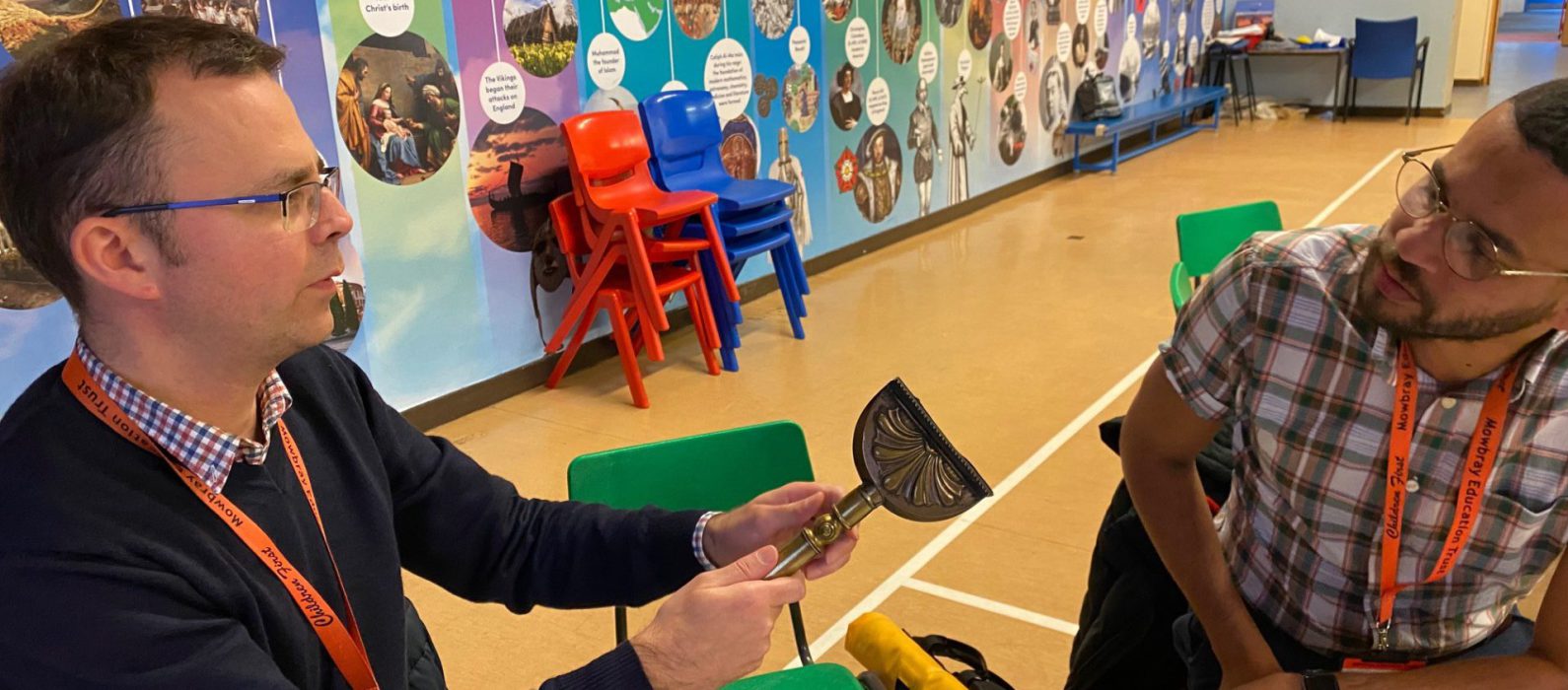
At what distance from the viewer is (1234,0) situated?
1213 centimetres

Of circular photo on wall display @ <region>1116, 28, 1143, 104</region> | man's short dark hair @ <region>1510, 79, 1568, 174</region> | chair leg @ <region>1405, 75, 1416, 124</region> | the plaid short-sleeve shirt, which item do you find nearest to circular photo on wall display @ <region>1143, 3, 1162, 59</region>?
circular photo on wall display @ <region>1116, 28, 1143, 104</region>

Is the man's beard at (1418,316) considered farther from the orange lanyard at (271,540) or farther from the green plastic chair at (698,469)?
the orange lanyard at (271,540)

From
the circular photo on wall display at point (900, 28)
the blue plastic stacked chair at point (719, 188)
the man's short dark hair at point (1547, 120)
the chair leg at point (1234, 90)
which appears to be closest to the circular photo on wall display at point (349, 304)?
the blue plastic stacked chair at point (719, 188)

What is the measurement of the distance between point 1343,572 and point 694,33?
4.05 meters

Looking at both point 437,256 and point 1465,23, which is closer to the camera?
point 437,256

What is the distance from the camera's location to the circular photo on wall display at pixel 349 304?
3.77m

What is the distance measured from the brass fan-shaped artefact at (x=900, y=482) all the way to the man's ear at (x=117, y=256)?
69 cm

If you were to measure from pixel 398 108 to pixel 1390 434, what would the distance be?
334 centimetres

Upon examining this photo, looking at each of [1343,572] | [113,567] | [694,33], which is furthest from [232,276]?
[694,33]

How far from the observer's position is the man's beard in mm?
1352

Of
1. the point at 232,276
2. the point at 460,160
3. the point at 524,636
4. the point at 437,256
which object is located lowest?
the point at 524,636

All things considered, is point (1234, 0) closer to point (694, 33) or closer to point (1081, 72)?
point (1081, 72)

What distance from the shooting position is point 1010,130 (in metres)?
8.03

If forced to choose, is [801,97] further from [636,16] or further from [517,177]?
[517,177]
